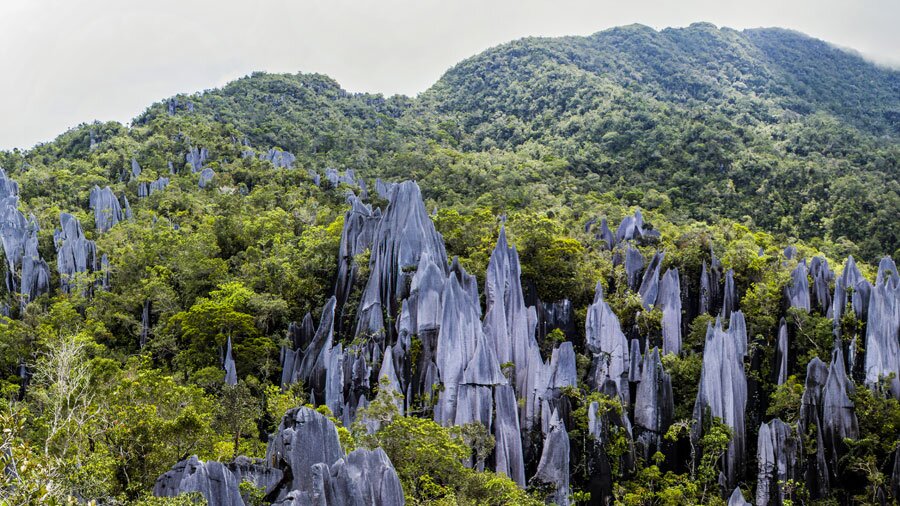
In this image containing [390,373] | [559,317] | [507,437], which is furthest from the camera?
[559,317]

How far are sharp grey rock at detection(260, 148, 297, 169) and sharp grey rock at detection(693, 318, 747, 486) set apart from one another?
32461mm

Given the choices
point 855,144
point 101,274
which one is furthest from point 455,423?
point 855,144

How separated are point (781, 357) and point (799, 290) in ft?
9.77

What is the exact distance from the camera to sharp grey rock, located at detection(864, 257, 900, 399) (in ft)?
84.7

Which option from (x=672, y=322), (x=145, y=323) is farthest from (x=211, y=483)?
(x=672, y=322)

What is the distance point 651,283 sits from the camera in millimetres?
30094

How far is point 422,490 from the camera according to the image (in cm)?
1836

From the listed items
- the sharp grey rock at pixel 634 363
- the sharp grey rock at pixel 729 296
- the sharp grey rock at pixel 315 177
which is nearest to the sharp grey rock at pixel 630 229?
the sharp grey rock at pixel 729 296

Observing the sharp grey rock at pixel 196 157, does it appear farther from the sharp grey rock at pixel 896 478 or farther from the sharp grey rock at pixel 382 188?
the sharp grey rock at pixel 896 478

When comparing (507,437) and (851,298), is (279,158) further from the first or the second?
(851,298)

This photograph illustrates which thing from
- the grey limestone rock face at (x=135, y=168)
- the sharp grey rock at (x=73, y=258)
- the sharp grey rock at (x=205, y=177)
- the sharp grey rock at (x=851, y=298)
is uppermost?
the grey limestone rock face at (x=135, y=168)

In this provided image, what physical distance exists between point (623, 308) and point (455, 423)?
895 cm

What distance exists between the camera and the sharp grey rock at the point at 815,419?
77.1 ft

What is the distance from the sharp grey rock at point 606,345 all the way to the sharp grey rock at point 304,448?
1328 cm
